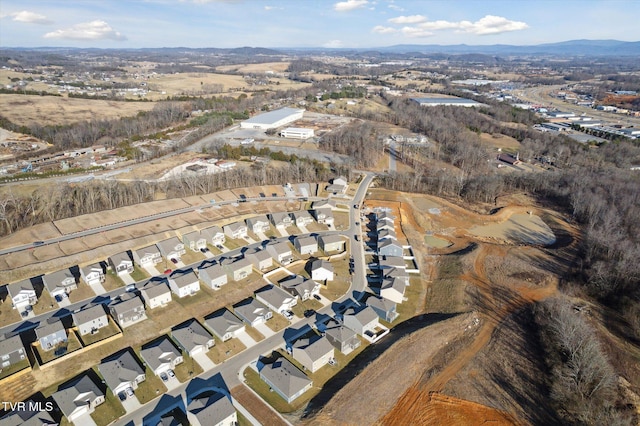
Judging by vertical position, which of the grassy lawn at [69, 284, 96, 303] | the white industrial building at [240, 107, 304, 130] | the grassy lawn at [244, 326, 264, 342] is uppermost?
the white industrial building at [240, 107, 304, 130]

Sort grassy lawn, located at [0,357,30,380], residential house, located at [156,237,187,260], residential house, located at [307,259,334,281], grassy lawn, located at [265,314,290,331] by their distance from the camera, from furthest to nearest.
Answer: residential house, located at [156,237,187,260] < residential house, located at [307,259,334,281] < grassy lawn, located at [265,314,290,331] < grassy lawn, located at [0,357,30,380]

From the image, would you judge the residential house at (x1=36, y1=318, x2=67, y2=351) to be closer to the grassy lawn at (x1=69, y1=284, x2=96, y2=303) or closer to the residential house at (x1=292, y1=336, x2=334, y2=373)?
the grassy lawn at (x1=69, y1=284, x2=96, y2=303)

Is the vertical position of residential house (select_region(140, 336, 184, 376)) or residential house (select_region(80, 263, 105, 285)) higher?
residential house (select_region(80, 263, 105, 285))

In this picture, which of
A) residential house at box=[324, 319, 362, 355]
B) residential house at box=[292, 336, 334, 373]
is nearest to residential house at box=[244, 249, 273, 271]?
residential house at box=[324, 319, 362, 355]

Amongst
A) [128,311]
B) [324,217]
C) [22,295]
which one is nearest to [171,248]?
[128,311]

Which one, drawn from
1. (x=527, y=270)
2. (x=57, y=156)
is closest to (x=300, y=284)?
(x=527, y=270)

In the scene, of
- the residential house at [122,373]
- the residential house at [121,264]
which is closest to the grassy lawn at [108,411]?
the residential house at [122,373]
